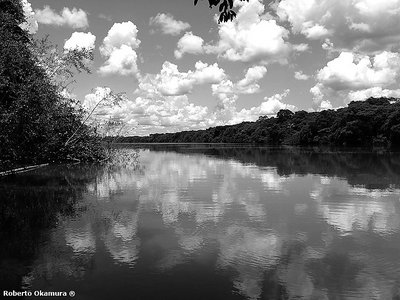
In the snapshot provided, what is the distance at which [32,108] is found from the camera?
62.6ft

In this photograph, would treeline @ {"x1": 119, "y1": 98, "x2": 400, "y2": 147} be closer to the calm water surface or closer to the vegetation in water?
the vegetation in water

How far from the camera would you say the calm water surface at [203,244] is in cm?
819

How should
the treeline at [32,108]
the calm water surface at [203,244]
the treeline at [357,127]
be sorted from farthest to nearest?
the treeline at [357,127] < the treeline at [32,108] < the calm water surface at [203,244]

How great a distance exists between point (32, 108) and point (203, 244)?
12153 millimetres

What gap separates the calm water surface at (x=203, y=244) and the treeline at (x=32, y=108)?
134 inches

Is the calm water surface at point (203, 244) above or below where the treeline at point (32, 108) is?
below

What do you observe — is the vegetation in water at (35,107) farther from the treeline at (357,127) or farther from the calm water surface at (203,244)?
the treeline at (357,127)

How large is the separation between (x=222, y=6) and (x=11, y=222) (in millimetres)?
11334

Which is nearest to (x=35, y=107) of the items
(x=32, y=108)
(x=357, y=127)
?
(x=32, y=108)

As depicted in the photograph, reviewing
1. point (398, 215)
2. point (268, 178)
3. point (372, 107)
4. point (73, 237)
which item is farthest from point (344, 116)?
point (73, 237)

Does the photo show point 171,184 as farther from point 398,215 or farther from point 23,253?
point 23,253

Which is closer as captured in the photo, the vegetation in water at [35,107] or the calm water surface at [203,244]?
the calm water surface at [203,244]

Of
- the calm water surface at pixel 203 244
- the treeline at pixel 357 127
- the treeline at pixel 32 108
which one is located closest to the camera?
the calm water surface at pixel 203 244

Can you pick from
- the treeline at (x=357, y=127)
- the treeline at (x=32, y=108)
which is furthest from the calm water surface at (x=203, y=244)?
the treeline at (x=357, y=127)
